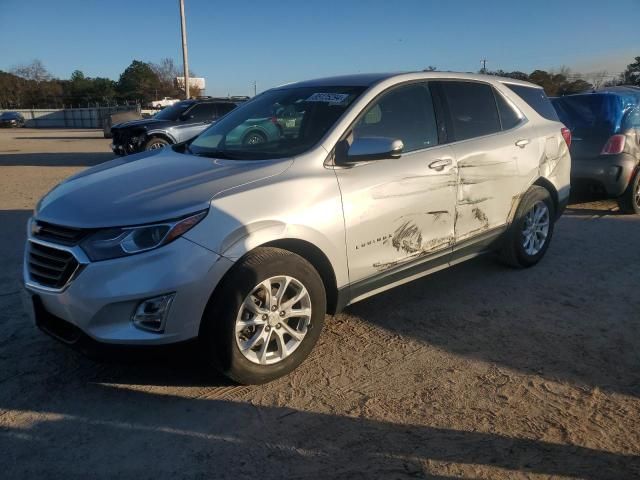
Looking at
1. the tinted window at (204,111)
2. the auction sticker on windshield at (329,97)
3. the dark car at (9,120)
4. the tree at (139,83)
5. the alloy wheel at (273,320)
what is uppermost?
the tree at (139,83)

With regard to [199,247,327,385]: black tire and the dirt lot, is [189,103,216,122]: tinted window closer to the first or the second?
the dirt lot

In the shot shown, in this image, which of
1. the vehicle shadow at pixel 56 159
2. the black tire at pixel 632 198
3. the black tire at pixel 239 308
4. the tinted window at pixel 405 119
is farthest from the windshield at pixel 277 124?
the vehicle shadow at pixel 56 159

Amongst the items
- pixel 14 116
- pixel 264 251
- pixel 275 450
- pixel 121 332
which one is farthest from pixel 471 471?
pixel 14 116

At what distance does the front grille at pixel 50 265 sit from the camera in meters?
2.87

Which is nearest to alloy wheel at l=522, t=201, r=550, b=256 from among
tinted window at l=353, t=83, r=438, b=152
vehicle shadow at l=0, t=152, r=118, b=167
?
tinted window at l=353, t=83, r=438, b=152

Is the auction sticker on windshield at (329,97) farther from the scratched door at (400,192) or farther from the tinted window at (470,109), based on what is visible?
the tinted window at (470,109)

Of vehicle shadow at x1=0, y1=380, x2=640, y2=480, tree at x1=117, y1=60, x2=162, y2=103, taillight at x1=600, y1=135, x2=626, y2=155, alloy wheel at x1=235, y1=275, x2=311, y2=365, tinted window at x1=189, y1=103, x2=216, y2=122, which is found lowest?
vehicle shadow at x1=0, y1=380, x2=640, y2=480

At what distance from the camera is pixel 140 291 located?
2.73m

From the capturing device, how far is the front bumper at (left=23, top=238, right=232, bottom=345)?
2.74 metres

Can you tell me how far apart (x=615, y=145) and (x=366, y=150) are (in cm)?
528

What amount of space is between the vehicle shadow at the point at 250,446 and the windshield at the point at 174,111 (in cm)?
1112

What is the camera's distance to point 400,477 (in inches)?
95.3

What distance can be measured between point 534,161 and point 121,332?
12.7ft

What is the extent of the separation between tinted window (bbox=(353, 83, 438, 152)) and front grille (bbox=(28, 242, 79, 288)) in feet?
6.41
